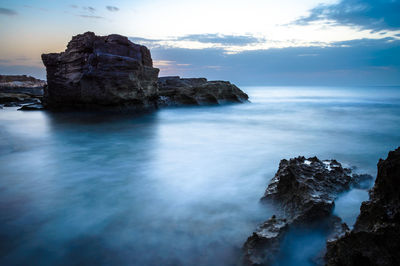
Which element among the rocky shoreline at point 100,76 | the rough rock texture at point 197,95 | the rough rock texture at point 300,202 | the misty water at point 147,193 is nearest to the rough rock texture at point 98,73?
the rocky shoreline at point 100,76

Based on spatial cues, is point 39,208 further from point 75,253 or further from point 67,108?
point 67,108

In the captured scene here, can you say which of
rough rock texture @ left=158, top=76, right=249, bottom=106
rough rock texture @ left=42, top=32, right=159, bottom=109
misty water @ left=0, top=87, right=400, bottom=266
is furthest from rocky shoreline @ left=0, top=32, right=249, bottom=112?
misty water @ left=0, top=87, right=400, bottom=266

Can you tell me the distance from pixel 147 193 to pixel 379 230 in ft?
10.5

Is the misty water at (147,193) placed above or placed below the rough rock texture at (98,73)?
below

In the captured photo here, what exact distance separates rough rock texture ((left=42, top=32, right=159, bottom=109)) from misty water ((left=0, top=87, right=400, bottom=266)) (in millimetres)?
5410

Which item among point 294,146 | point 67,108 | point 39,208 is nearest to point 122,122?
point 67,108

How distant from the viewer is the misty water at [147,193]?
2.71 m

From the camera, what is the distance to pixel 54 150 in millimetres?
7184

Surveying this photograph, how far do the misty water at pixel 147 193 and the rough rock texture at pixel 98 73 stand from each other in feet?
17.7

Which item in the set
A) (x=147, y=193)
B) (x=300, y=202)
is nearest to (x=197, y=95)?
(x=147, y=193)

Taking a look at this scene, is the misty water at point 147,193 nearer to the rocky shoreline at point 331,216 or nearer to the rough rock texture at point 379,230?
the rocky shoreline at point 331,216

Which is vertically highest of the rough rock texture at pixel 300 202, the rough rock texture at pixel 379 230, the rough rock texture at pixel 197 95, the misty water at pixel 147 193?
the rough rock texture at pixel 197 95

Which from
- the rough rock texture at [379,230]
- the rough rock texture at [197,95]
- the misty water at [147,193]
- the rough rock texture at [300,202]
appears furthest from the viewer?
the rough rock texture at [197,95]

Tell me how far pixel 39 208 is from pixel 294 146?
21.7 feet
